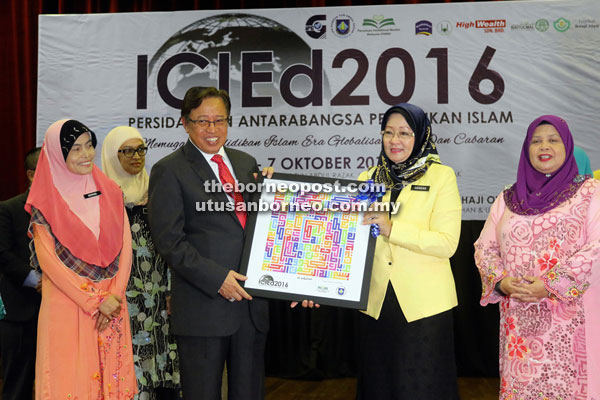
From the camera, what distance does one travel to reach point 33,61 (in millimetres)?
5391

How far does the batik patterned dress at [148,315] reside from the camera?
3266 mm

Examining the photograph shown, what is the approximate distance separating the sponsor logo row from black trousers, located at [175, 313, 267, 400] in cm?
281

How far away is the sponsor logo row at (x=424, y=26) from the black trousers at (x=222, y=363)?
2.81m

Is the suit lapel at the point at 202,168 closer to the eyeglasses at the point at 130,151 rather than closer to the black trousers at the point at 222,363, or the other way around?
the black trousers at the point at 222,363

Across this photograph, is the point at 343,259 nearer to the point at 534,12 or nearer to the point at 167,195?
the point at 167,195

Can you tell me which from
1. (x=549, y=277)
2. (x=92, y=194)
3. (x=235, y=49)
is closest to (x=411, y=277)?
(x=549, y=277)

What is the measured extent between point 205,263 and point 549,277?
1374 mm

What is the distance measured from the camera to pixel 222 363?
2.41 metres

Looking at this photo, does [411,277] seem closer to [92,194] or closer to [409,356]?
[409,356]

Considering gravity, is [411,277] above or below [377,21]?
below

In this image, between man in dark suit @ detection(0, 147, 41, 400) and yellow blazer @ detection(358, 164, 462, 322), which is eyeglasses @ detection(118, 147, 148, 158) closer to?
man in dark suit @ detection(0, 147, 41, 400)

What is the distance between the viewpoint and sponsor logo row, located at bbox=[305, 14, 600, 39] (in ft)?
14.4

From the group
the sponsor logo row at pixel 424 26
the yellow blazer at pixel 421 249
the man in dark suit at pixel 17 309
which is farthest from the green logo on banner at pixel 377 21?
the man in dark suit at pixel 17 309

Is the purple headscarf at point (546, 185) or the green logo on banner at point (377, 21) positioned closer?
the purple headscarf at point (546, 185)
